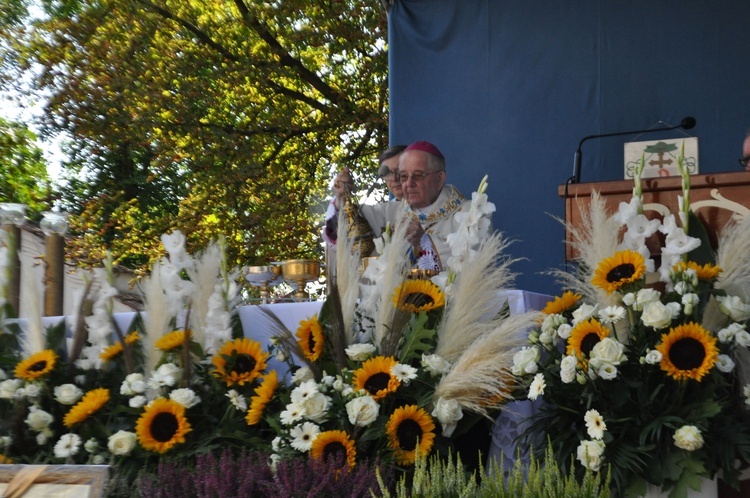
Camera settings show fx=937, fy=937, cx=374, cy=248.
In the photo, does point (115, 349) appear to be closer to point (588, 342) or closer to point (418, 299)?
point (418, 299)

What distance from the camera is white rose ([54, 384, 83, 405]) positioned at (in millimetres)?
2924

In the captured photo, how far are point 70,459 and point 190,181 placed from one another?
871 cm

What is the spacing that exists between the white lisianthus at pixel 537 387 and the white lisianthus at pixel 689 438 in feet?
1.12

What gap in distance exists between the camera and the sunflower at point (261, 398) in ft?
8.66

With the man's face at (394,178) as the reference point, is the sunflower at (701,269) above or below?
below

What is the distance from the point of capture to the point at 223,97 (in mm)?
11383

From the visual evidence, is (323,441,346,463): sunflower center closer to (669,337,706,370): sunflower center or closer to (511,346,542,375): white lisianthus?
(511,346,542,375): white lisianthus

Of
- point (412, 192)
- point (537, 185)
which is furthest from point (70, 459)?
point (537, 185)

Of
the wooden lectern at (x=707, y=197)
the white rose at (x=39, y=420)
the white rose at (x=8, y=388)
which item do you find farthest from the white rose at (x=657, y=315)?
the white rose at (x=8, y=388)

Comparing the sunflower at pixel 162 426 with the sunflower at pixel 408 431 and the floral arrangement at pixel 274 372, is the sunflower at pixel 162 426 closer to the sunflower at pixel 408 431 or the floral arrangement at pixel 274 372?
the floral arrangement at pixel 274 372

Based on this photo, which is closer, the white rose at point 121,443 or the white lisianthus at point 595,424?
the white lisianthus at point 595,424

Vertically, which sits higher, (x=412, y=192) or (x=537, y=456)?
(x=412, y=192)

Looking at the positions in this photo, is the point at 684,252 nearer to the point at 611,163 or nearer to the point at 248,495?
the point at 248,495

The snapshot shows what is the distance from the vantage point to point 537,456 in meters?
2.49
